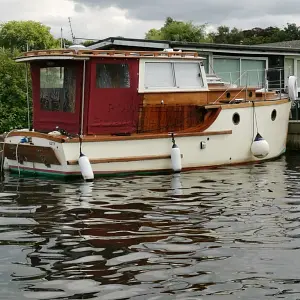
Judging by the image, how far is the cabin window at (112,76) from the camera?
627 inches

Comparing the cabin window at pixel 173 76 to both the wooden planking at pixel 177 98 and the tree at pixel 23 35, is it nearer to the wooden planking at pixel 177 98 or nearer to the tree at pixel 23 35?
the wooden planking at pixel 177 98

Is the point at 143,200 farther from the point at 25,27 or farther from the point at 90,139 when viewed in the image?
the point at 25,27

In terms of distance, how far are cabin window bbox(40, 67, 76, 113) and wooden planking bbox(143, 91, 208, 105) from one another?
1868mm

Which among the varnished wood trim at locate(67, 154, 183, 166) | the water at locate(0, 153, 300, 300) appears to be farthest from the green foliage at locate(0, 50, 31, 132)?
the water at locate(0, 153, 300, 300)

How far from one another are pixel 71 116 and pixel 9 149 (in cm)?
193

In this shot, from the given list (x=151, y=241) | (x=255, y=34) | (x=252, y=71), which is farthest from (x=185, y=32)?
(x=151, y=241)

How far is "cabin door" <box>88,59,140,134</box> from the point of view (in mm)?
15891

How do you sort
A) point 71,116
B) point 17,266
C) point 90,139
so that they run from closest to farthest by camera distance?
1. point 17,266
2. point 90,139
3. point 71,116

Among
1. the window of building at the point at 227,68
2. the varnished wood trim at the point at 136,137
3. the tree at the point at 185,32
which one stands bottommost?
the varnished wood trim at the point at 136,137

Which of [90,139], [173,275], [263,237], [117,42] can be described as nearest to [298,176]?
[90,139]

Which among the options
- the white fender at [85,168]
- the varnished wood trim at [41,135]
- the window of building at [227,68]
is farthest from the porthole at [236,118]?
the window of building at [227,68]

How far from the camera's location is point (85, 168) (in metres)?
14.8

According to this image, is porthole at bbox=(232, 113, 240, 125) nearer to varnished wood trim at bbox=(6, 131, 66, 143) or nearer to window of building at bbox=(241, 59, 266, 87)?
varnished wood trim at bbox=(6, 131, 66, 143)

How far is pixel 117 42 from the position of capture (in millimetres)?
24500
